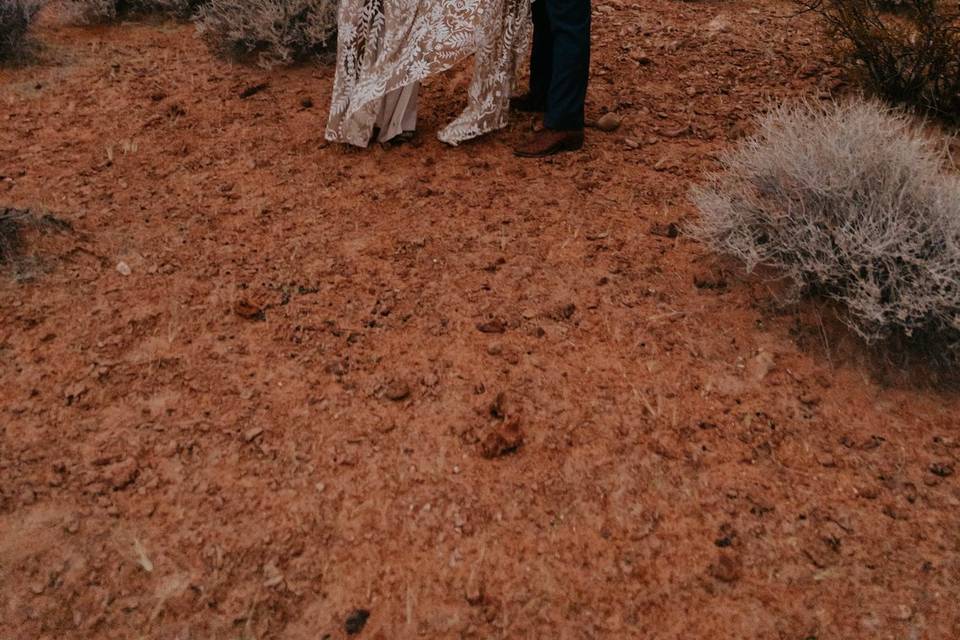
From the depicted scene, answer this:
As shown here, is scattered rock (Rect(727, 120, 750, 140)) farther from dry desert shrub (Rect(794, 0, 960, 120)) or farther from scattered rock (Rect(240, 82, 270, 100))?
scattered rock (Rect(240, 82, 270, 100))

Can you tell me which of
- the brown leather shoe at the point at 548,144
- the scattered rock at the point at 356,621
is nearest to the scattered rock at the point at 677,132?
the brown leather shoe at the point at 548,144

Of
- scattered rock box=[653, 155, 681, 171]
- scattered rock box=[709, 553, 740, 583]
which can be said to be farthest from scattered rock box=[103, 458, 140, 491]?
scattered rock box=[653, 155, 681, 171]

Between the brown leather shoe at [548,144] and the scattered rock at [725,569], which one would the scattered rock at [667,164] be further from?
the scattered rock at [725,569]

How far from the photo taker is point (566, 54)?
3.07 meters

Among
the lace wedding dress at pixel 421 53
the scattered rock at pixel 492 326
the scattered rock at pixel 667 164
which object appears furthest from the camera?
the scattered rock at pixel 667 164

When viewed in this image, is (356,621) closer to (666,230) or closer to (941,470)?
(941,470)

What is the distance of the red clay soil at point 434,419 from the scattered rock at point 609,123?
0.17 metres

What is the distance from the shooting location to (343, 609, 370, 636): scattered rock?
5.56 ft

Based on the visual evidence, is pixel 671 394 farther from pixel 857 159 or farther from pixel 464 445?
pixel 857 159

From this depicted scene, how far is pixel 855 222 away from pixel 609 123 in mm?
1397

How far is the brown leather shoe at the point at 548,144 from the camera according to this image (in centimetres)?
330

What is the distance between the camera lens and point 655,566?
1805mm

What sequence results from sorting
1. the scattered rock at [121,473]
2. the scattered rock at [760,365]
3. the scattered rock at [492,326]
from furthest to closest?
the scattered rock at [492,326]
the scattered rock at [760,365]
the scattered rock at [121,473]

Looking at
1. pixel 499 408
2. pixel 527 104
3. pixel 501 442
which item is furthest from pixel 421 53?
pixel 501 442
